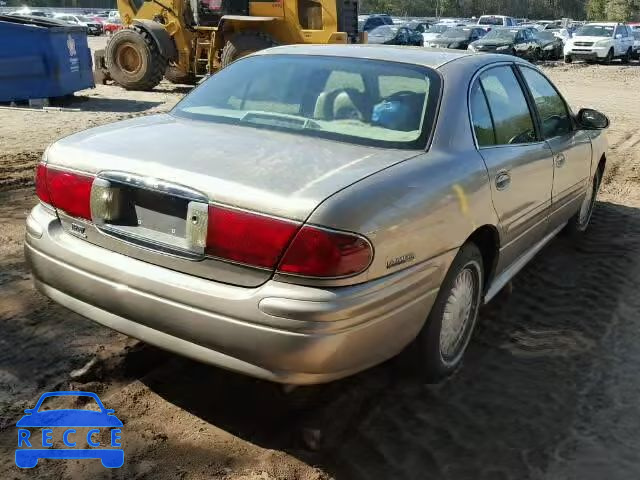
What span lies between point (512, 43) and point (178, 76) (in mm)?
18008

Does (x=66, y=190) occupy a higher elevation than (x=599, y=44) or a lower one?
higher

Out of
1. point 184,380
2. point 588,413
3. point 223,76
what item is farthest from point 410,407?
point 223,76

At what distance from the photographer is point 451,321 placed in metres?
3.36

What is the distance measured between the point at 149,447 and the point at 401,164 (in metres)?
1.59

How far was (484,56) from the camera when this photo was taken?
3994 millimetres

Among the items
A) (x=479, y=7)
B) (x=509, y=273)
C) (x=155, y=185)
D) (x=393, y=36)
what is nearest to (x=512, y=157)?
(x=509, y=273)

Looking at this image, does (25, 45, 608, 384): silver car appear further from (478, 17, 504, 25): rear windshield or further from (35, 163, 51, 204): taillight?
(478, 17, 504, 25): rear windshield

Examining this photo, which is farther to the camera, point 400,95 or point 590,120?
point 590,120

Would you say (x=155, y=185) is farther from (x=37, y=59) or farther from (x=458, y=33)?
(x=458, y=33)

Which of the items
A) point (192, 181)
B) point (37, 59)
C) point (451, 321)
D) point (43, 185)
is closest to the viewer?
point (192, 181)

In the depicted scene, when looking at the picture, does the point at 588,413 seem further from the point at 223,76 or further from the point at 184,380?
the point at 223,76

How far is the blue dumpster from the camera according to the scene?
38.8 ft

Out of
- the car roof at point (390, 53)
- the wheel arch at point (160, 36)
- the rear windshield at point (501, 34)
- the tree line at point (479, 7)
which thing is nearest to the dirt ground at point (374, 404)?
the car roof at point (390, 53)

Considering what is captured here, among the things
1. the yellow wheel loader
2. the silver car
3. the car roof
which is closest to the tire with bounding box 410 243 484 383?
the silver car
